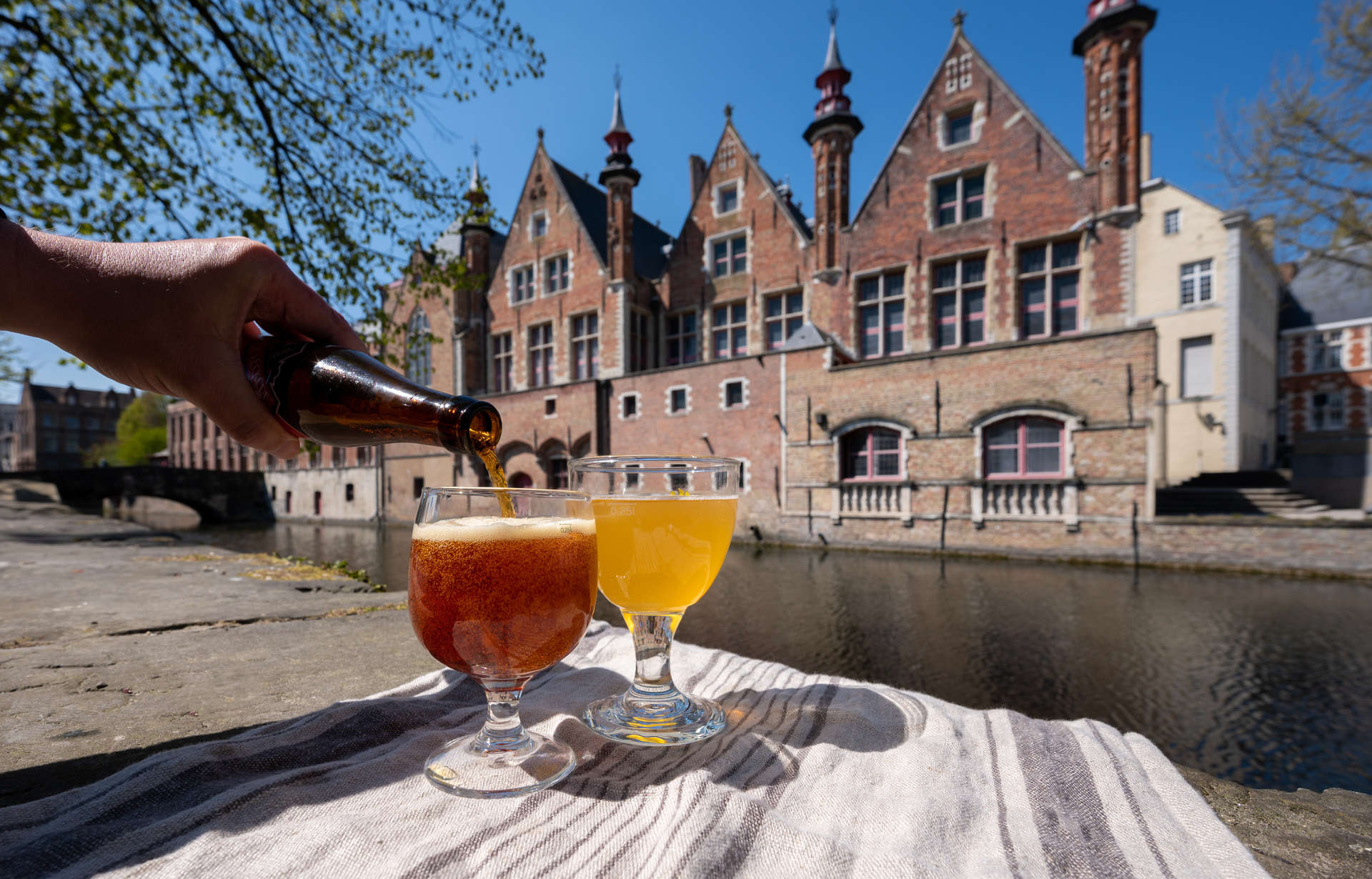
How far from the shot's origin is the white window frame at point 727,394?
1753 cm

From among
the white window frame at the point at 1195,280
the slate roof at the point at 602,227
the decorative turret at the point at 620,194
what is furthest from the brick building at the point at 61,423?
the white window frame at the point at 1195,280

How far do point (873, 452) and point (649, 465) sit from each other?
14.7 m

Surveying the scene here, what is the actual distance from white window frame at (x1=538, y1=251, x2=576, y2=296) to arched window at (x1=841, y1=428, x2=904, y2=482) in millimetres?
12892

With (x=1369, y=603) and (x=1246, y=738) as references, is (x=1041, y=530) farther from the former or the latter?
(x=1246, y=738)

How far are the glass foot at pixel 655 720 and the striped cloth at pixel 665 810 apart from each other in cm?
4

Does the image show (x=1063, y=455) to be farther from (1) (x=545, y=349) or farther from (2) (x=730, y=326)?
(1) (x=545, y=349)

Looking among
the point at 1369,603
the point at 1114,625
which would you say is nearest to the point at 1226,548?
the point at 1369,603

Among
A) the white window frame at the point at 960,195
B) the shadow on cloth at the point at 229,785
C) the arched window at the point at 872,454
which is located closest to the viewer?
the shadow on cloth at the point at 229,785

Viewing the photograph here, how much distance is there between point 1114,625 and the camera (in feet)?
23.5

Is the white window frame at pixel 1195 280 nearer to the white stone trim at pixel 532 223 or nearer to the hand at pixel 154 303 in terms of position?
the white stone trim at pixel 532 223

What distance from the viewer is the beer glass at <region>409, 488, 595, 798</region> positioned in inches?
45.7

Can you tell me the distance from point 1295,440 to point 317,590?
3455 cm

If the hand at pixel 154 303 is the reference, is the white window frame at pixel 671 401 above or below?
above

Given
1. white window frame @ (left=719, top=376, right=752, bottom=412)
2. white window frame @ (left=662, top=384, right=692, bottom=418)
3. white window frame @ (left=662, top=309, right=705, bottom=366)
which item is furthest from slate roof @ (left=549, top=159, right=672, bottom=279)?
white window frame @ (left=719, top=376, right=752, bottom=412)
